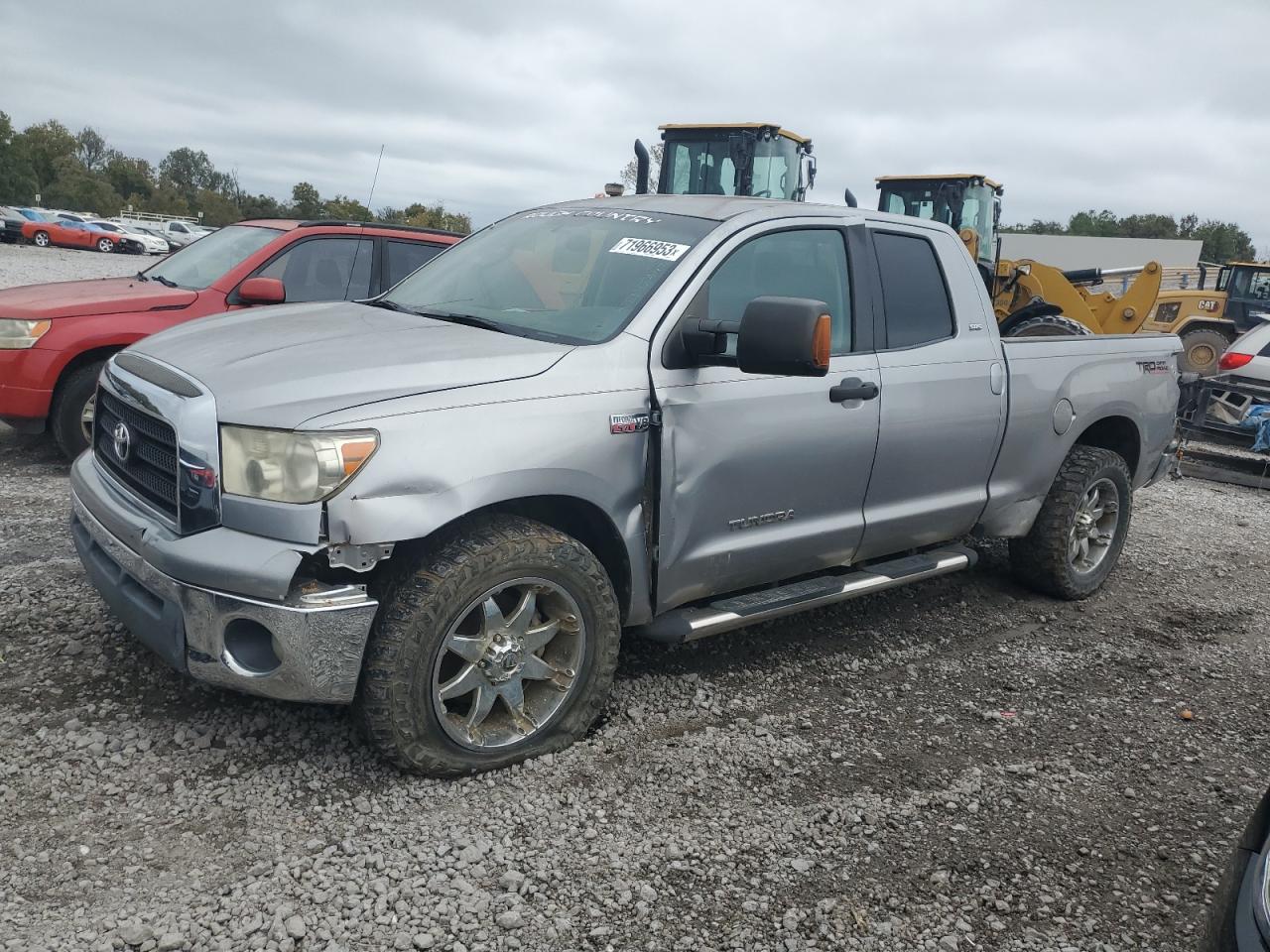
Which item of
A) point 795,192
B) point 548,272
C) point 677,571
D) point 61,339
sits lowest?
point 677,571

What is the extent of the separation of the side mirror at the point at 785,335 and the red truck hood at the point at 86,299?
15.3 feet

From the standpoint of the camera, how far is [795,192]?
1260 centimetres

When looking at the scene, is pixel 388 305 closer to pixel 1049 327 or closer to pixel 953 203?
pixel 1049 327

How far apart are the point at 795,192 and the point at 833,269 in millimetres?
8915

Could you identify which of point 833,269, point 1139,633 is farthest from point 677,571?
point 1139,633

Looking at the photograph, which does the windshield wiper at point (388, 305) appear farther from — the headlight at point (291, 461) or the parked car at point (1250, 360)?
the parked car at point (1250, 360)

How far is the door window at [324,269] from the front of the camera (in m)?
6.94

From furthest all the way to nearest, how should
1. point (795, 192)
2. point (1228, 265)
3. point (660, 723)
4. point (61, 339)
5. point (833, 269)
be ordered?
point (1228, 265) → point (795, 192) → point (61, 339) → point (833, 269) → point (660, 723)

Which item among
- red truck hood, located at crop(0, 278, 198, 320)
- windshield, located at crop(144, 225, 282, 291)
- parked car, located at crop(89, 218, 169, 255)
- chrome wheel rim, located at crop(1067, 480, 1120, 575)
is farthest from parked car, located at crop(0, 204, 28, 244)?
chrome wheel rim, located at crop(1067, 480, 1120, 575)

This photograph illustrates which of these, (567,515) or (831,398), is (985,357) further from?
(567,515)

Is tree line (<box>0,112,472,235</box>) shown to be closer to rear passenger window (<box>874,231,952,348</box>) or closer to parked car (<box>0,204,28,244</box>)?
parked car (<box>0,204,28,244</box>)

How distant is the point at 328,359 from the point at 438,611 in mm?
849

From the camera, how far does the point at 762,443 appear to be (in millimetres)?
3686

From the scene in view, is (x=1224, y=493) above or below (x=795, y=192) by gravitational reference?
below
